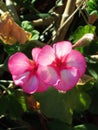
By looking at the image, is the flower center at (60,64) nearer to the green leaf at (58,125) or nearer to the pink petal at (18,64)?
the pink petal at (18,64)

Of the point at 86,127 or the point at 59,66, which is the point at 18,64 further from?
the point at 86,127

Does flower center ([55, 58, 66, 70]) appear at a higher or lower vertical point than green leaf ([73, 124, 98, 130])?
higher

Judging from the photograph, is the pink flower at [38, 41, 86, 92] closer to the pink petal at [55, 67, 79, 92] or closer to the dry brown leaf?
the pink petal at [55, 67, 79, 92]

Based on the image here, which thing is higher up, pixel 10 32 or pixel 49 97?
pixel 10 32

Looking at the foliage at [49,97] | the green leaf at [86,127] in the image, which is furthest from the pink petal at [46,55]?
the green leaf at [86,127]

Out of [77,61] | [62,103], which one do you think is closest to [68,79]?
[77,61]

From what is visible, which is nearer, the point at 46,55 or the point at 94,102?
the point at 46,55

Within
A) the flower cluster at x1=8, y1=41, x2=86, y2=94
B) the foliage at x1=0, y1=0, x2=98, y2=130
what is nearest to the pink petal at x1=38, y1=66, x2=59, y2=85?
the flower cluster at x1=8, y1=41, x2=86, y2=94
